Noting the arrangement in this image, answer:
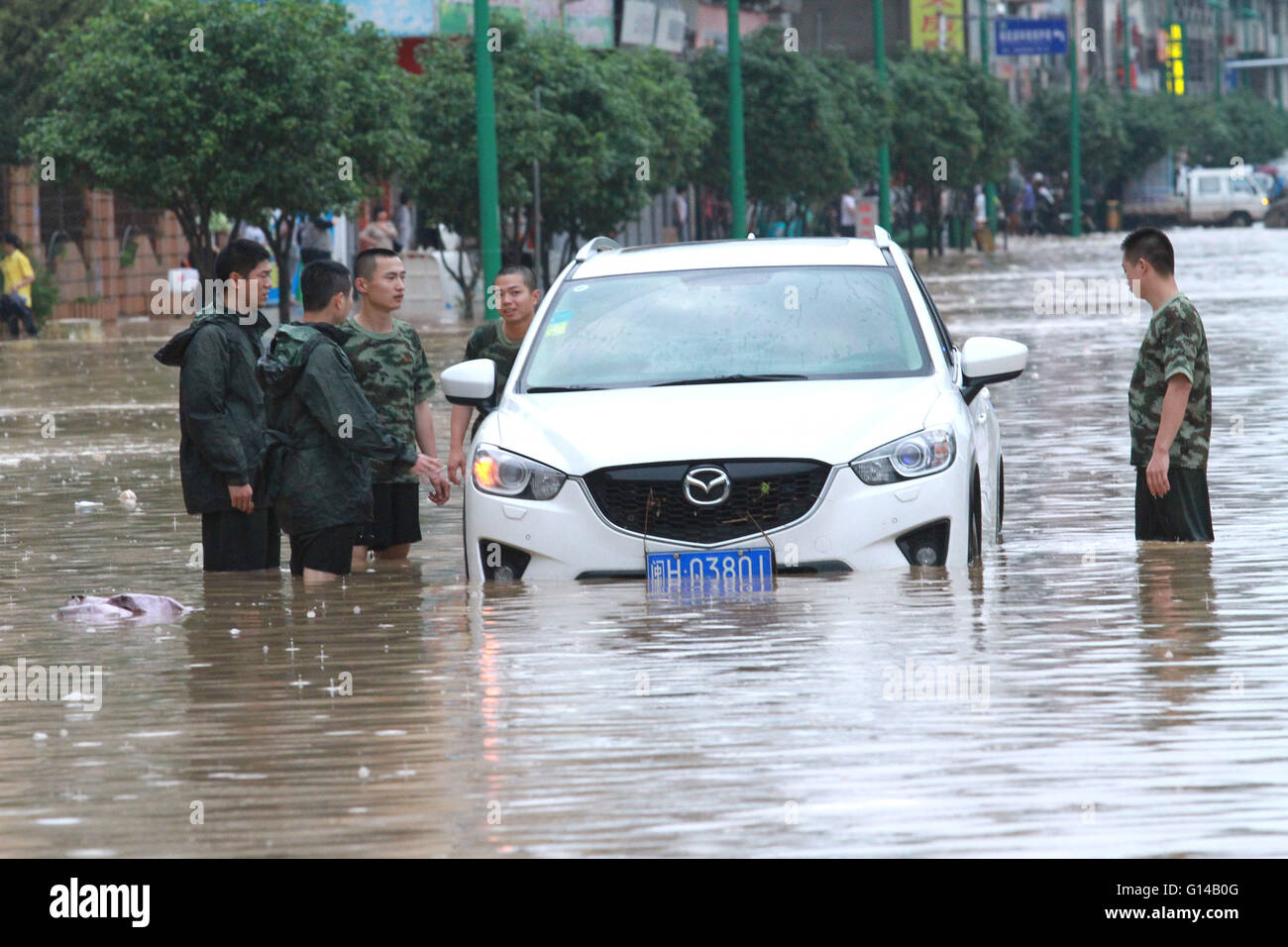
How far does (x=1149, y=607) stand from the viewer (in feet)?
30.3

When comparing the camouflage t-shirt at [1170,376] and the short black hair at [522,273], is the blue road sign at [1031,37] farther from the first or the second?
the camouflage t-shirt at [1170,376]

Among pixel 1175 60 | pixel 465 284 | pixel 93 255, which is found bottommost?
pixel 465 284

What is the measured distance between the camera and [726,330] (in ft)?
33.4

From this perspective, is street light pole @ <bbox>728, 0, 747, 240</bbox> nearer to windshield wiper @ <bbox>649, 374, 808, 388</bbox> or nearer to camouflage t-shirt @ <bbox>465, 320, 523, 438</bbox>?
camouflage t-shirt @ <bbox>465, 320, 523, 438</bbox>

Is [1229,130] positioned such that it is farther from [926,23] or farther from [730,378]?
[730,378]

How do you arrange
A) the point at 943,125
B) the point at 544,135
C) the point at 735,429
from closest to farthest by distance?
the point at 735,429, the point at 544,135, the point at 943,125

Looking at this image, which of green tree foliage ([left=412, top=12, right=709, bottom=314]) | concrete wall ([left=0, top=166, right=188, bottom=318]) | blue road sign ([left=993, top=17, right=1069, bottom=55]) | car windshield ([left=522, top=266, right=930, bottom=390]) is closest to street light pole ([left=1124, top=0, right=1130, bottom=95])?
blue road sign ([left=993, top=17, right=1069, bottom=55])

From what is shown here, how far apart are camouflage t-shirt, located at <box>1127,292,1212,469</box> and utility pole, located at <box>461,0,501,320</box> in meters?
15.2

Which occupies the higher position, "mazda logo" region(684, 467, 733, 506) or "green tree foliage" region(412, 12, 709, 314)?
"green tree foliage" region(412, 12, 709, 314)

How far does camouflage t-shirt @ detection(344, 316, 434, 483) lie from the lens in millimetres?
11047

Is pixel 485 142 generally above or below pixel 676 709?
above

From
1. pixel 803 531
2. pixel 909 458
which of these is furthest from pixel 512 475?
pixel 909 458

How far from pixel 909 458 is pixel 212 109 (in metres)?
22.2
